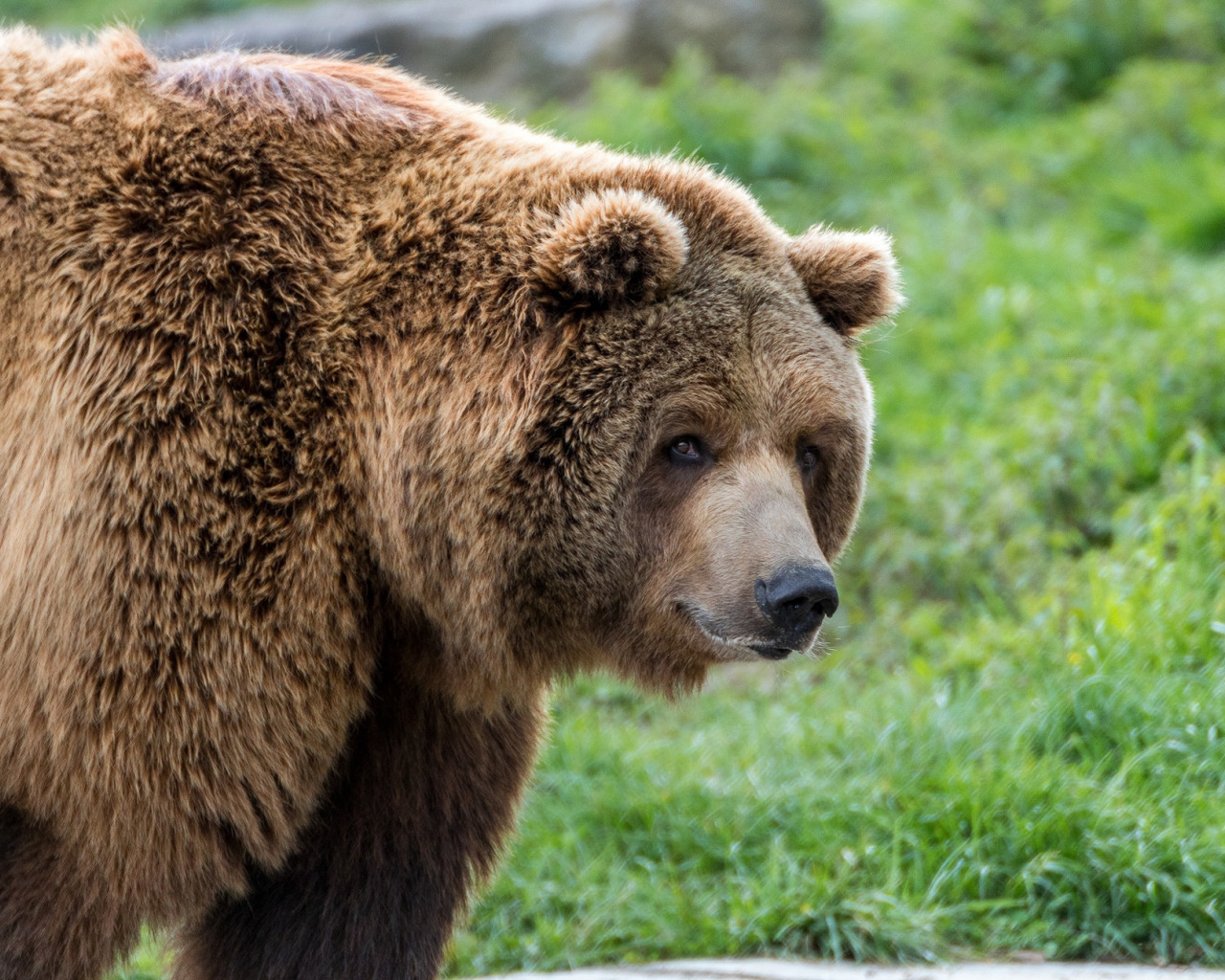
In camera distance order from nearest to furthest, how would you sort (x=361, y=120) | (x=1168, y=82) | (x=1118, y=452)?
(x=361, y=120) < (x=1118, y=452) < (x=1168, y=82)

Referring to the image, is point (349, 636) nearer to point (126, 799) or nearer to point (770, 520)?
point (126, 799)

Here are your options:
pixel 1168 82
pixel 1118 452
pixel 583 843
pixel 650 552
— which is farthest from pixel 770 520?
pixel 1168 82

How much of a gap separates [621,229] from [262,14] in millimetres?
11102

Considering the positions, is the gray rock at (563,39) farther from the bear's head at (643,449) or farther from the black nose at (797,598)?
the black nose at (797,598)

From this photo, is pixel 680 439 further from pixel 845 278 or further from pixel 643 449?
pixel 845 278

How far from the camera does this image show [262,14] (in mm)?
13297

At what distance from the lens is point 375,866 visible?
3637mm

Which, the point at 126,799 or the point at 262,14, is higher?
the point at 262,14

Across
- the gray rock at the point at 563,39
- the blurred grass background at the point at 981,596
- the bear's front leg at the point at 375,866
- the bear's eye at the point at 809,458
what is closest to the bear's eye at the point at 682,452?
the bear's eye at the point at 809,458

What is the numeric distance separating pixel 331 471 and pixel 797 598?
1.07 metres

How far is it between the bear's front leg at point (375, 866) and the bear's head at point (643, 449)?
0.92ft

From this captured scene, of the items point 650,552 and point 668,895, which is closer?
point 650,552

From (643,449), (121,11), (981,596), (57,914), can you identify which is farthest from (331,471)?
(121,11)

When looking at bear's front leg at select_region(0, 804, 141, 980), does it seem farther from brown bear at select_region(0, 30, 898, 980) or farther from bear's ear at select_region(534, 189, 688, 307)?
bear's ear at select_region(534, 189, 688, 307)
